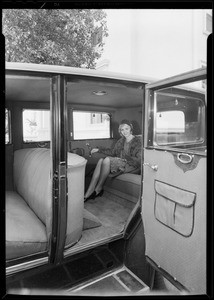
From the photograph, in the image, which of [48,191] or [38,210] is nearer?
[48,191]

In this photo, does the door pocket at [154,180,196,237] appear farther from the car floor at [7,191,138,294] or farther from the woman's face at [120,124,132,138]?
the woman's face at [120,124,132,138]

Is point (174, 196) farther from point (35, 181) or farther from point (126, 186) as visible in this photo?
point (126, 186)

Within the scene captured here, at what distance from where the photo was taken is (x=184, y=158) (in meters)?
1.62

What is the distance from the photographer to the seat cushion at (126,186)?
3.17m

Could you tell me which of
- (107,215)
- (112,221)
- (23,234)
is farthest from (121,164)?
(23,234)

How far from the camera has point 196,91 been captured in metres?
2.36

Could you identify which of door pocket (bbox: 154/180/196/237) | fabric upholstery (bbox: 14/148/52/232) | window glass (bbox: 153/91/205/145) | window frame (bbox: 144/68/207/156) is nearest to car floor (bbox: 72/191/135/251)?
fabric upholstery (bbox: 14/148/52/232)

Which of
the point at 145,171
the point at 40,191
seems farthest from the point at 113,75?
the point at 40,191

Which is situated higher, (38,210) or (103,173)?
(103,173)

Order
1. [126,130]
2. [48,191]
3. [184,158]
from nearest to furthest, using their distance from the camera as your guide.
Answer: [184,158] → [48,191] → [126,130]

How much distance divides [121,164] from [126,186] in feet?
1.46

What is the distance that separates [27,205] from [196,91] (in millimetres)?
2325

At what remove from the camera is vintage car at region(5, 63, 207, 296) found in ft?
5.10
